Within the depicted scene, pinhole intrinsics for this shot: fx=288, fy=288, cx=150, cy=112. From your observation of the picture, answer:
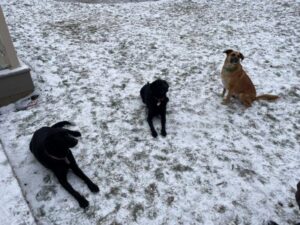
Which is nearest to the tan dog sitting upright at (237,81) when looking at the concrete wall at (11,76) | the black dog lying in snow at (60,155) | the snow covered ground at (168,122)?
the snow covered ground at (168,122)

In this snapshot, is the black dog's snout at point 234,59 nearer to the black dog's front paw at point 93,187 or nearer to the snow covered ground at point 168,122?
the snow covered ground at point 168,122

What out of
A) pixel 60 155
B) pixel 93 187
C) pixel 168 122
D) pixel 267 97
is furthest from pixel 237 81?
pixel 60 155

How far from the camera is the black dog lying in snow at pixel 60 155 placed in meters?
3.33

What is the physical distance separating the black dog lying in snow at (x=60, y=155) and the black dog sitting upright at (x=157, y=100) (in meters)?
1.35

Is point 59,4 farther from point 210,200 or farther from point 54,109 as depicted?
point 210,200

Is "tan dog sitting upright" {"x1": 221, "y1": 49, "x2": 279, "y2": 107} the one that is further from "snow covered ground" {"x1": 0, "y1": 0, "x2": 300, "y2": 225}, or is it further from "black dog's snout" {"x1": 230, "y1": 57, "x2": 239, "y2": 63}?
"snow covered ground" {"x1": 0, "y1": 0, "x2": 300, "y2": 225}

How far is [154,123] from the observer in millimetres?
4730

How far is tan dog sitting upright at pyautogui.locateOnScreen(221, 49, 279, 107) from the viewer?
4738 mm

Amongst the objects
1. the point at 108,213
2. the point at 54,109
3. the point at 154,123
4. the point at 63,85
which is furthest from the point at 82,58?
the point at 108,213

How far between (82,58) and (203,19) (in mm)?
4229

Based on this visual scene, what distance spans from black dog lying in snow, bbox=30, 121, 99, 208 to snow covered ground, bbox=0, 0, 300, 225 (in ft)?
0.35

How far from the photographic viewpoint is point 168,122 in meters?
4.75

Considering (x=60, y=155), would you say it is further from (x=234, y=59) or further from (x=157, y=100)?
(x=234, y=59)

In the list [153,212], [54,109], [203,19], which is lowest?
[153,212]
